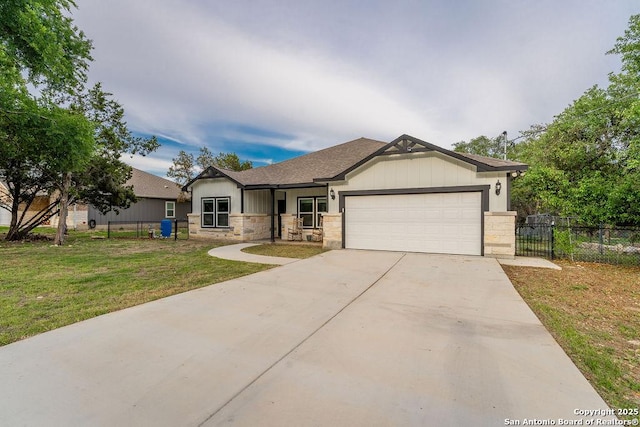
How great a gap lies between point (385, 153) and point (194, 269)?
300 inches

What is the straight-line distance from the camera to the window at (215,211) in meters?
15.0

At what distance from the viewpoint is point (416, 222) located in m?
10.4

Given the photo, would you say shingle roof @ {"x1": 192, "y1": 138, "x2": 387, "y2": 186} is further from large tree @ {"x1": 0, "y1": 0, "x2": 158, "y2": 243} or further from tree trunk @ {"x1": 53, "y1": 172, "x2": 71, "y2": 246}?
tree trunk @ {"x1": 53, "y1": 172, "x2": 71, "y2": 246}

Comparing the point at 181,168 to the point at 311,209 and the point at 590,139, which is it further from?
the point at 590,139

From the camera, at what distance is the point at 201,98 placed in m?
14.6

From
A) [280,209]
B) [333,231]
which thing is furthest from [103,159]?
[333,231]

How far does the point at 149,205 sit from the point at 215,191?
516 inches

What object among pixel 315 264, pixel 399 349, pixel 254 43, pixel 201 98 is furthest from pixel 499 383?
pixel 201 98

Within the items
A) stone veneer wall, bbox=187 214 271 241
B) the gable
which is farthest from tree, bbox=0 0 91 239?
the gable

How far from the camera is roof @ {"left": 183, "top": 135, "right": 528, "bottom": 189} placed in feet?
34.0

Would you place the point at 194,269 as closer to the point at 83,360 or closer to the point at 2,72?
the point at 83,360

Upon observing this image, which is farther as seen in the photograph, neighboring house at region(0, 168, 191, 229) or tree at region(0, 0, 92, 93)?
neighboring house at region(0, 168, 191, 229)

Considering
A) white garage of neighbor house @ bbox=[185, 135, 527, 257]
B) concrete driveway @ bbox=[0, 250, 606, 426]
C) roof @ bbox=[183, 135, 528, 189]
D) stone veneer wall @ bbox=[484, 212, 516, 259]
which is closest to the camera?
concrete driveway @ bbox=[0, 250, 606, 426]

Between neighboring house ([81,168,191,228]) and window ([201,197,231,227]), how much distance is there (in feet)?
32.0
